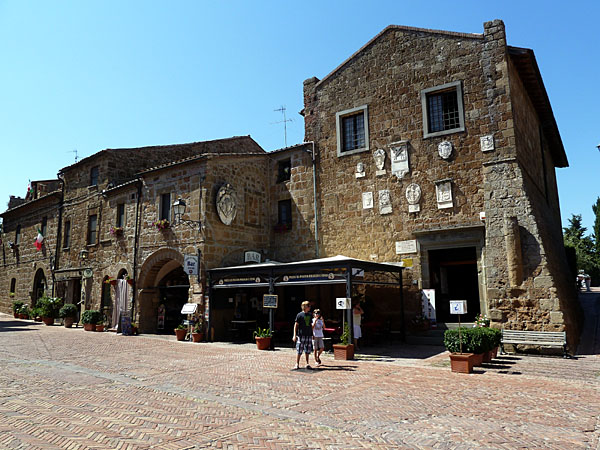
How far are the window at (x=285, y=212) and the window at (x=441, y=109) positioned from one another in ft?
20.5

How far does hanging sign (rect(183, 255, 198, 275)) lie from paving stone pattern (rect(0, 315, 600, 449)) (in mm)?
4788

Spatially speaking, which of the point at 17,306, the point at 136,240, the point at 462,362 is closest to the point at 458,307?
the point at 462,362

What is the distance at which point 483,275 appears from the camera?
1294 cm

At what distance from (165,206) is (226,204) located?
3043mm

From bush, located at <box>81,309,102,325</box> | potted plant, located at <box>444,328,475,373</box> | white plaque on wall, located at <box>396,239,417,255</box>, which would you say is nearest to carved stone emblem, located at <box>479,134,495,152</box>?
white plaque on wall, located at <box>396,239,417,255</box>

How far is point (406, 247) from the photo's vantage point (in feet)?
47.4

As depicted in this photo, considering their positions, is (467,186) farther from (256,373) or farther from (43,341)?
(43,341)

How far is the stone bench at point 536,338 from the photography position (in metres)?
10.7

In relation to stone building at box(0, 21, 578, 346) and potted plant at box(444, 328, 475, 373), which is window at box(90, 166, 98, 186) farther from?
potted plant at box(444, 328, 475, 373)

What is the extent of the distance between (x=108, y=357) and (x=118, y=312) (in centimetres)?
813

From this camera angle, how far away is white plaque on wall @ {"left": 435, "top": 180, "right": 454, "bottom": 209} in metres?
13.8

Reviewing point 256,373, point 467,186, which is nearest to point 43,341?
point 256,373

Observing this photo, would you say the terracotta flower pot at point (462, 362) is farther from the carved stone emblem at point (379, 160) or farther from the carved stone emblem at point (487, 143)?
the carved stone emblem at point (379, 160)

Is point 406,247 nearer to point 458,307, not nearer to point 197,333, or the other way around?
point 458,307
